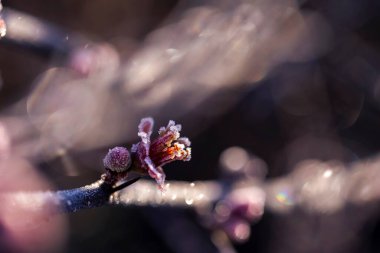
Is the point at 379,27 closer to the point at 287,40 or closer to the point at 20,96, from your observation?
the point at 287,40

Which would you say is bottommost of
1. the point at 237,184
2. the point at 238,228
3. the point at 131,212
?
the point at 238,228

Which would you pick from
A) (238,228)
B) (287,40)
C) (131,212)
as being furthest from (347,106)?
(238,228)

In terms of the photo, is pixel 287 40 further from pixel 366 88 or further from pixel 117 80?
pixel 117 80

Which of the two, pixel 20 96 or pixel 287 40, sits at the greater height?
pixel 20 96

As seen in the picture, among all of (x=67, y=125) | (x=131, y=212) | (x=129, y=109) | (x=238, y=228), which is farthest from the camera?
(x=131, y=212)

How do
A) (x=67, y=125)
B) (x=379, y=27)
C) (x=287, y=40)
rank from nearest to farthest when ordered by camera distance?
1. (x=67, y=125)
2. (x=287, y=40)
3. (x=379, y=27)

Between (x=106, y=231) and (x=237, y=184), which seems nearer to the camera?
(x=237, y=184)

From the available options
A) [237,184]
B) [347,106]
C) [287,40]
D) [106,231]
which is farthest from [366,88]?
[106,231]
